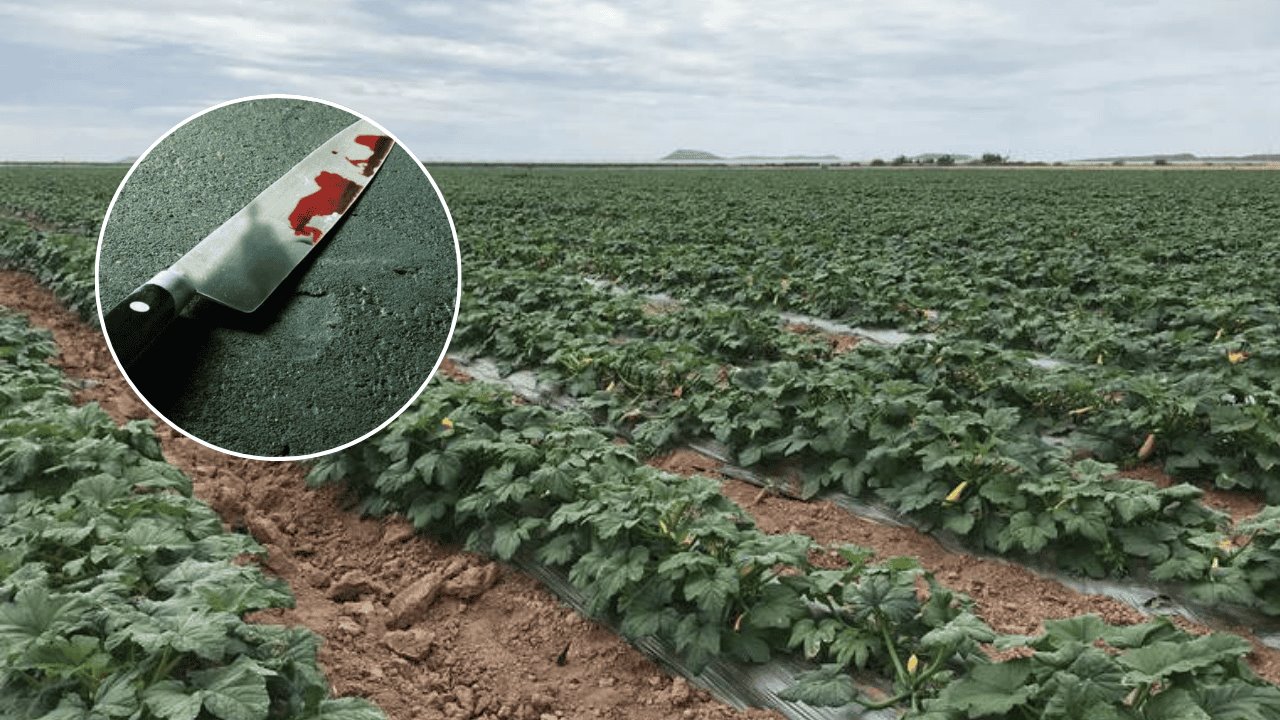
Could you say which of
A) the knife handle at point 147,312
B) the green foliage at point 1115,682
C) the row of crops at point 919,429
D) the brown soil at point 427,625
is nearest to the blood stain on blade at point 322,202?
the knife handle at point 147,312

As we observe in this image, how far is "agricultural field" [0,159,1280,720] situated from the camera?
2.65 metres

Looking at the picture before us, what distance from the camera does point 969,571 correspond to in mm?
4254

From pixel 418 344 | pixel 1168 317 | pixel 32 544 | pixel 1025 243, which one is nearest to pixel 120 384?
pixel 32 544

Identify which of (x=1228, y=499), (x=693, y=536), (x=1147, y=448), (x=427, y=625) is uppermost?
(x=693, y=536)

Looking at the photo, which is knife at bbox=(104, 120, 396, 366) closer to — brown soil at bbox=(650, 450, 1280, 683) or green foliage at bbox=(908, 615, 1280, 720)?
green foliage at bbox=(908, 615, 1280, 720)

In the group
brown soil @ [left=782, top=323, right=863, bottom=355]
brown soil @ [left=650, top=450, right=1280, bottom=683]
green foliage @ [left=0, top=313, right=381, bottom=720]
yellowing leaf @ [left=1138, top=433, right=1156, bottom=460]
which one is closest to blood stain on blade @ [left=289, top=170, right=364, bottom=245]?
green foliage @ [left=0, top=313, right=381, bottom=720]

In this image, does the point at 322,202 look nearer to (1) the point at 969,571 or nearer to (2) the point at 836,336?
(1) the point at 969,571

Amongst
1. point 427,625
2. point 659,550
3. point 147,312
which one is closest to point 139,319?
point 147,312

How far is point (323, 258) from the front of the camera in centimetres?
244

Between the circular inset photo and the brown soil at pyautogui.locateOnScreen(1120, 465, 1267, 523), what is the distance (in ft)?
12.9

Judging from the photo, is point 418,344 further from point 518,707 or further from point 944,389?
point 944,389

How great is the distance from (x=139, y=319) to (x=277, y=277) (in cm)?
32

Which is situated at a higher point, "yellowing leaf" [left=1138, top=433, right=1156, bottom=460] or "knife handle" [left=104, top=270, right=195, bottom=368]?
"knife handle" [left=104, top=270, right=195, bottom=368]

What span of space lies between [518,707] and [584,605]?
59 cm
